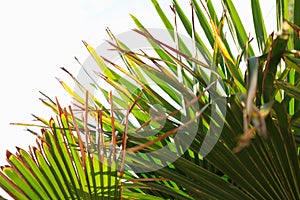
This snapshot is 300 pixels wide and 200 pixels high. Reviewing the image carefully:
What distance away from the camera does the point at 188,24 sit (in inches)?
72.6

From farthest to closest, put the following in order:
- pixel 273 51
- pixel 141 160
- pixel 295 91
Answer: pixel 141 160
pixel 295 91
pixel 273 51

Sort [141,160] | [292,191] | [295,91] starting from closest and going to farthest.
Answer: [295,91], [292,191], [141,160]

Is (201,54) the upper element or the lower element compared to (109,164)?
upper

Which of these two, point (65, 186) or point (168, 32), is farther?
point (168, 32)

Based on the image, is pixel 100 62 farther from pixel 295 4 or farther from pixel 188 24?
pixel 295 4

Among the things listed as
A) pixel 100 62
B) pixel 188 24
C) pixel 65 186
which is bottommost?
pixel 65 186

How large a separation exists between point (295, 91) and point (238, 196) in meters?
0.31

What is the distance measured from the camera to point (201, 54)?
1.54 m

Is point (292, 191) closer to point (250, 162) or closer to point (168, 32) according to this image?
point (250, 162)

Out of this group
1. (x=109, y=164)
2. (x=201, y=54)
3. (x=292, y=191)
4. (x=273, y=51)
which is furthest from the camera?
(x=201, y=54)

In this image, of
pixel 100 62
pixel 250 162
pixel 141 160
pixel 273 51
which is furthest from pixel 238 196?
pixel 100 62

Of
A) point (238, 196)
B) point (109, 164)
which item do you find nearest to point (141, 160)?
point (109, 164)

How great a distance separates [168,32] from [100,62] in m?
0.28

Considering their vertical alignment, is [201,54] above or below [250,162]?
above
